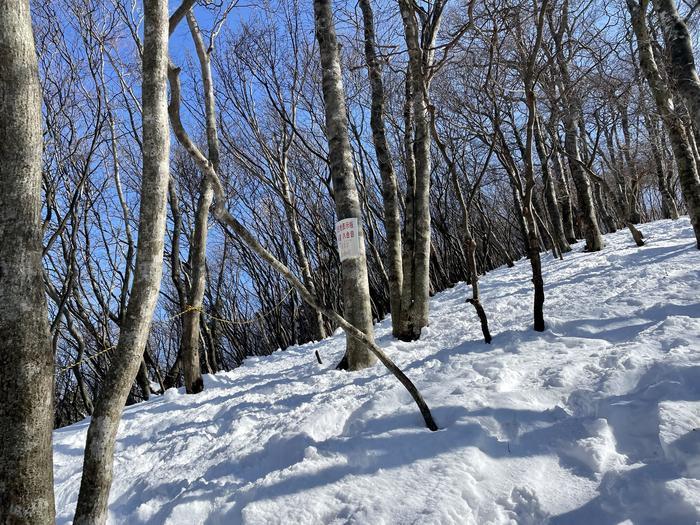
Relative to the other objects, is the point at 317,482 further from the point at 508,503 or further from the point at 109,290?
the point at 109,290

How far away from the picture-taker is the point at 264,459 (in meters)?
2.44

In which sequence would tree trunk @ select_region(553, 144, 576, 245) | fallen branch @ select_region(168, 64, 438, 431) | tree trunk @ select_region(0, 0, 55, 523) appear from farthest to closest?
tree trunk @ select_region(553, 144, 576, 245)
fallen branch @ select_region(168, 64, 438, 431)
tree trunk @ select_region(0, 0, 55, 523)

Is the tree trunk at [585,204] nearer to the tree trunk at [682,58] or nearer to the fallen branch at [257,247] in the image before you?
the tree trunk at [682,58]

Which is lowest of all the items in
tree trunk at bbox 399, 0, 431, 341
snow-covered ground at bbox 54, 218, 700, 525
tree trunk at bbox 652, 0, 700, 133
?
snow-covered ground at bbox 54, 218, 700, 525

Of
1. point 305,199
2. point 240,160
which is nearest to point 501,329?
point 240,160

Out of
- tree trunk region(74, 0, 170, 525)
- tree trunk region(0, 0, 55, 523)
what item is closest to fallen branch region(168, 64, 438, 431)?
tree trunk region(74, 0, 170, 525)

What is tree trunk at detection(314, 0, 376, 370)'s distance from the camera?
3863mm

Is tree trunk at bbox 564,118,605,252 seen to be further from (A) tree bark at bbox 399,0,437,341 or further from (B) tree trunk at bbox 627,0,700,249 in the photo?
(A) tree bark at bbox 399,0,437,341

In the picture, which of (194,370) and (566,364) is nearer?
(566,364)

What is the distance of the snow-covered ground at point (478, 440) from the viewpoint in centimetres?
163

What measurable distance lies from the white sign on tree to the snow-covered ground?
1051mm

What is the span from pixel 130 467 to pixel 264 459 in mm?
1327

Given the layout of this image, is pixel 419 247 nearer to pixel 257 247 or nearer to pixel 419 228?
pixel 419 228

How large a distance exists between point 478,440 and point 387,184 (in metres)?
3.98
